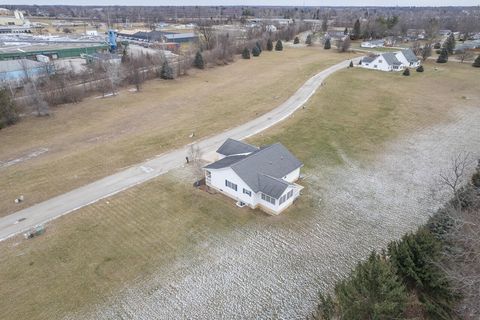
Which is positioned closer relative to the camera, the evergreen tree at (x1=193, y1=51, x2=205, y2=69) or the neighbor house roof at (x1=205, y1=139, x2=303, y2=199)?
the neighbor house roof at (x1=205, y1=139, x2=303, y2=199)

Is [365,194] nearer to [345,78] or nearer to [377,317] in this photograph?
[377,317]

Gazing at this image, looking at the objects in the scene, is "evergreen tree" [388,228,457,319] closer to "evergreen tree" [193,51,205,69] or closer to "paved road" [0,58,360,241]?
"paved road" [0,58,360,241]

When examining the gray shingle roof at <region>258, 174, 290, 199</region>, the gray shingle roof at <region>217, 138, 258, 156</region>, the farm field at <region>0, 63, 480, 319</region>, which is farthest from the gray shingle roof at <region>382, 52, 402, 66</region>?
the gray shingle roof at <region>258, 174, 290, 199</region>

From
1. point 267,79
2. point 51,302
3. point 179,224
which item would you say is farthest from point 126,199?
point 267,79

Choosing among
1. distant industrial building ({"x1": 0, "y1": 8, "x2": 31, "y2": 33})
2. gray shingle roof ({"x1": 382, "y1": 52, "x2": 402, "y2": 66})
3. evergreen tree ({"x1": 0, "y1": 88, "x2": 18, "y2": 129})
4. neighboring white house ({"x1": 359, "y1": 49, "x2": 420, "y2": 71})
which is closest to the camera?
evergreen tree ({"x1": 0, "y1": 88, "x2": 18, "y2": 129})

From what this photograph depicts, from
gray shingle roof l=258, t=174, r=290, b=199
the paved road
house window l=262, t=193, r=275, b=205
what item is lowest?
the paved road

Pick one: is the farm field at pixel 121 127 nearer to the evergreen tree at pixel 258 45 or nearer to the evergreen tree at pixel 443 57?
the evergreen tree at pixel 258 45

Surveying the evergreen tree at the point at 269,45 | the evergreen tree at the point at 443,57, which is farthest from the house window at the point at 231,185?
the evergreen tree at the point at 269,45
